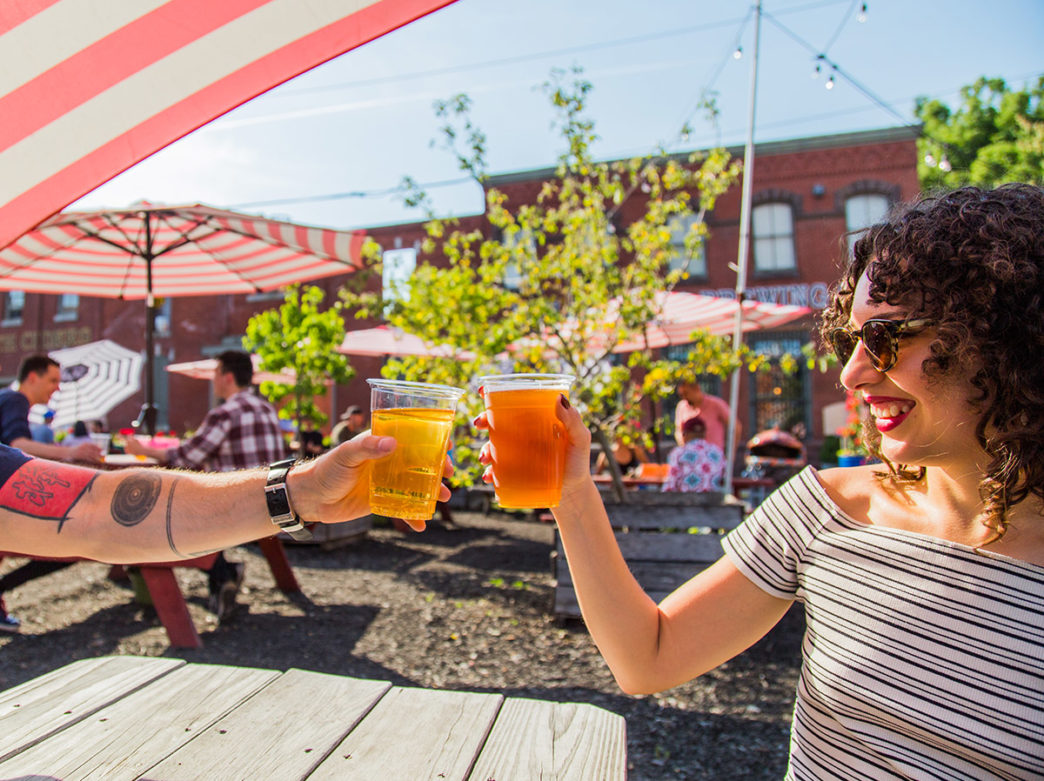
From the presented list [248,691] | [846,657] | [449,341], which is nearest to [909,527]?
[846,657]

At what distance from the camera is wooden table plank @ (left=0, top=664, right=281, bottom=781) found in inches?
50.2

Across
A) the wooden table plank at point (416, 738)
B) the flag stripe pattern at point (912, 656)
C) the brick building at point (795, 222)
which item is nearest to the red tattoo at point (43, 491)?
the wooden table plank at point (416, 738)

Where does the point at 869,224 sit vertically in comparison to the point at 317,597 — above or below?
above

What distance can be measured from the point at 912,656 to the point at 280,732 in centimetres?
120

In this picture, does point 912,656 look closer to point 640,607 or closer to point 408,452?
point 640,607

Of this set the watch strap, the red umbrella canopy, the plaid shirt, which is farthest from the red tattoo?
the red umbrella canopy

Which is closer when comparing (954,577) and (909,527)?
(954,577)

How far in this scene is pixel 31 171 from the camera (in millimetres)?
1401

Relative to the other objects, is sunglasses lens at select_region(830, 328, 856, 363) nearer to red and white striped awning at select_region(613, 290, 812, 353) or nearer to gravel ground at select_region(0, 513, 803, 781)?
gravel ground at select_region(0, 513, 803, 781)

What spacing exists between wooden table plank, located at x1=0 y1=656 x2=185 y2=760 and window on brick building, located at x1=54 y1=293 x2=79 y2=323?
2528 centimetres

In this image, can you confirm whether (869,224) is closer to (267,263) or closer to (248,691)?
(248,691)

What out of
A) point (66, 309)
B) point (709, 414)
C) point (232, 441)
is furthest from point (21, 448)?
point (66, 309)

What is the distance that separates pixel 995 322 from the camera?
1.26 metres

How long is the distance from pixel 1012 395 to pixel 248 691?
1.69 metres
